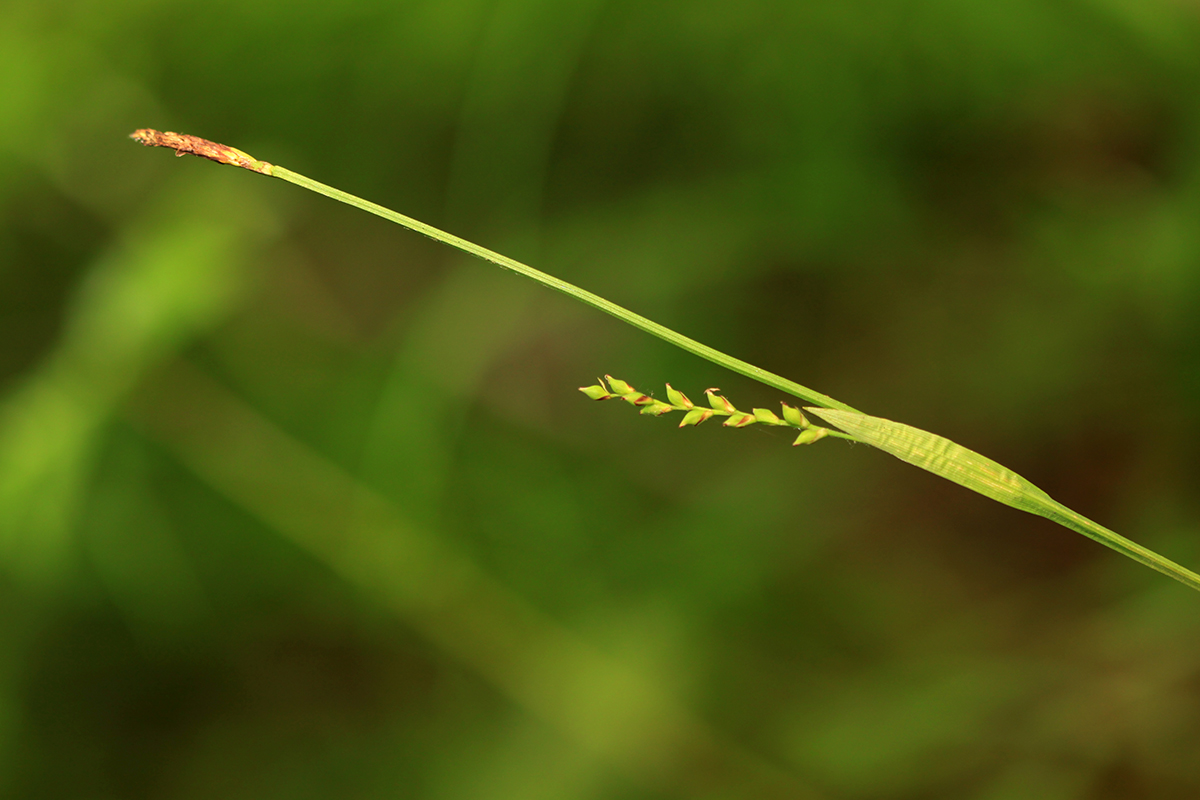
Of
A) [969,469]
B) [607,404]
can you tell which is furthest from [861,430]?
[607,404]

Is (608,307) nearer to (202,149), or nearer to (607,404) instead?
(202,149)

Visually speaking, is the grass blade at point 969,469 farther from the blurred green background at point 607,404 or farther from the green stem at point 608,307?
the blurred green background at point 607,404

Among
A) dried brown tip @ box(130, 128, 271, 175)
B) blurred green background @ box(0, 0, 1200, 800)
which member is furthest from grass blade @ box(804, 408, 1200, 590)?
blurred green background @ box(0, 0, 1200, 800)

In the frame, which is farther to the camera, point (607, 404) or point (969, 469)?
point (607, 404)

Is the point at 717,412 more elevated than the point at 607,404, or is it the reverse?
the point at 607,404

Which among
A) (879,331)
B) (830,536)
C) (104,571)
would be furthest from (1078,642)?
(104,571)

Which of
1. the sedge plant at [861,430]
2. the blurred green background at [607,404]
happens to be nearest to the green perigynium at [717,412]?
the sedge plant at [861,430]

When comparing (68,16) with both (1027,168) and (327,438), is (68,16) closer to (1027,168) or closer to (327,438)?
(327,438)

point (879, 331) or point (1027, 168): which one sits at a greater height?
point (1027, 168)
